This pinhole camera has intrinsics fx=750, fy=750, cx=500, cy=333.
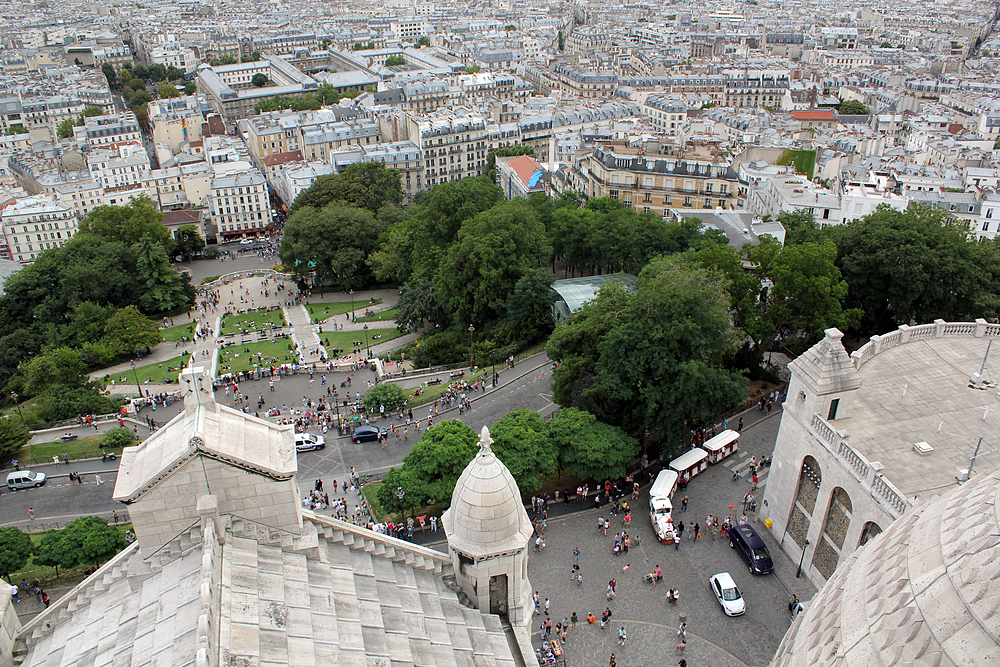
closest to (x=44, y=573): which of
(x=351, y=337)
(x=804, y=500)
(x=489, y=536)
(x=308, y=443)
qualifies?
→ (x=308, y=443)

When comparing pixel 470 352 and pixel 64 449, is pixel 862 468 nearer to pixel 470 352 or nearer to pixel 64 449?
pixel 470 352

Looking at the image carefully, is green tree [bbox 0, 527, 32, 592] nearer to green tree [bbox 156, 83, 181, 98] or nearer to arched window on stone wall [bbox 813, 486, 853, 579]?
arched window on stone wall [bbox 813, 486, 853, 579]

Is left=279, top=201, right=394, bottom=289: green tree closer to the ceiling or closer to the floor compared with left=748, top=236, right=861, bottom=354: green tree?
closer to the floor

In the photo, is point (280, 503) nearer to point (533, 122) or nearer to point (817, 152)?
point (817, 152)

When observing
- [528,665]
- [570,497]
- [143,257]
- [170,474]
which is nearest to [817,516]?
[570,497]

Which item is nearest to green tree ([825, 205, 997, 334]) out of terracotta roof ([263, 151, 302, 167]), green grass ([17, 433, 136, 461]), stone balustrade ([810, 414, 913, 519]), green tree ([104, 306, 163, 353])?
stone balustrade ([810, 414, 913, 519])

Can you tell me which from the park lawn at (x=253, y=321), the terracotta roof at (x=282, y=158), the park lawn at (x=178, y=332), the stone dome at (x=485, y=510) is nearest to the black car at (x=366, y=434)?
the stone dome at (x=485, y=510)
